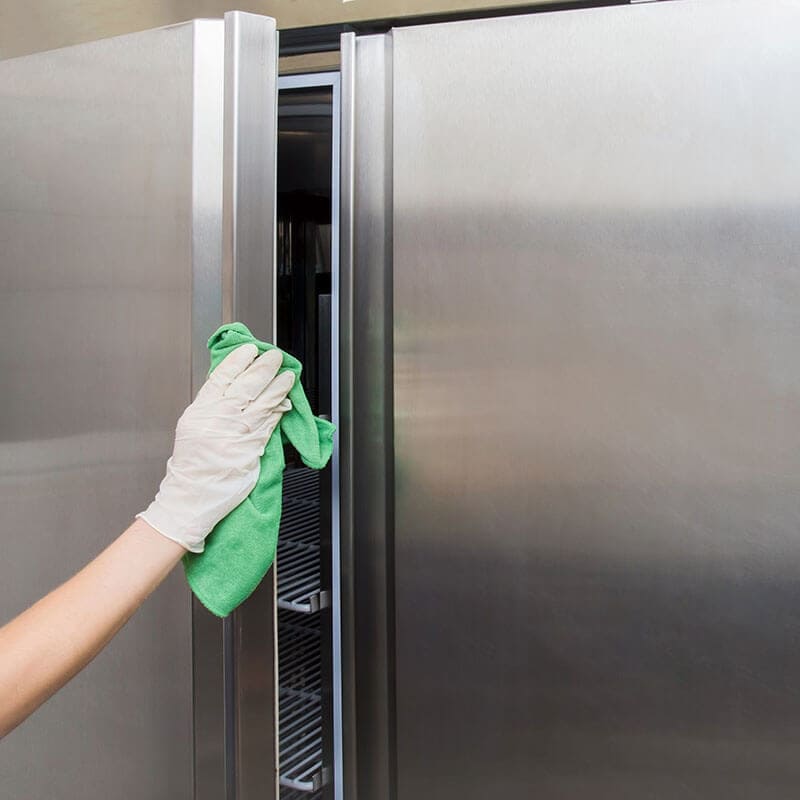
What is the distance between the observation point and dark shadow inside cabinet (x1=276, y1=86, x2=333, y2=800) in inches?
41.4

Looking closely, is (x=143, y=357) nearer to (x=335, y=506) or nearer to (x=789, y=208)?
(x=335, y=506)

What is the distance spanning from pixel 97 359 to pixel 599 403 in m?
0.59

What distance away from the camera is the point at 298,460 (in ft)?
4.41

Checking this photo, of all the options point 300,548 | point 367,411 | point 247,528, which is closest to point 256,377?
point 247,528

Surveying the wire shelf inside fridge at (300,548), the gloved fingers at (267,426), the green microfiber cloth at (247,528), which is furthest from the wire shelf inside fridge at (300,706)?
the gloved fingers at (267,426)

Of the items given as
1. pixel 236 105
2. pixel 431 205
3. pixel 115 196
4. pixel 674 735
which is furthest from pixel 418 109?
pixel 674 735

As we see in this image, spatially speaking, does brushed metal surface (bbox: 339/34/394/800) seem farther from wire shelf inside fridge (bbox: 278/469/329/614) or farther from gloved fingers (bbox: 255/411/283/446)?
gloved fingers (bbox: 255/411/283/446)

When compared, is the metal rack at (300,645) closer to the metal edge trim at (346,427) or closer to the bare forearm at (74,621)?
the metal edge trim at (346,427)

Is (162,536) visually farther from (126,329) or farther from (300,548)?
(300,548)

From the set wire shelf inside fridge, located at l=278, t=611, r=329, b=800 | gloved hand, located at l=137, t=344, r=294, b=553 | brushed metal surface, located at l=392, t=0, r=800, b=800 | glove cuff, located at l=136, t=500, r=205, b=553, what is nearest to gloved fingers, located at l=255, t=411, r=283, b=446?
gloved hand, located at l=137, t=344, r=294, b=553

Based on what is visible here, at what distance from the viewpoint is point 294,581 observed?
3.78ft

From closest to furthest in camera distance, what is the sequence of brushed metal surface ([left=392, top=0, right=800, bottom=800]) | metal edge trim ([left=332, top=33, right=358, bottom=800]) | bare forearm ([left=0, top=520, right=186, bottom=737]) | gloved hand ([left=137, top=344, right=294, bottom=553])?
1. bare forearm ([left=0, top=520, right=186, bottom=737])
2. gloved hand ([left=137, top=344, right=294, bottom=553])
3. brushed metal surface ([left=392, top=0, right=800, bottom=800])
4. metal edge trim ([left=332, top=33, right=358, bottom=800])

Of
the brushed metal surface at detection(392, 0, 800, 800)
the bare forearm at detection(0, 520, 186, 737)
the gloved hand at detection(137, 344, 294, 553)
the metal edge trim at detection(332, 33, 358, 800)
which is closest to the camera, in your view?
the bare forearm at detection(0, 520, 186, 737)

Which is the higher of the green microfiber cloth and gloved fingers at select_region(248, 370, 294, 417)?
gloved fingers at select_region(248, 370, 294, 417)
